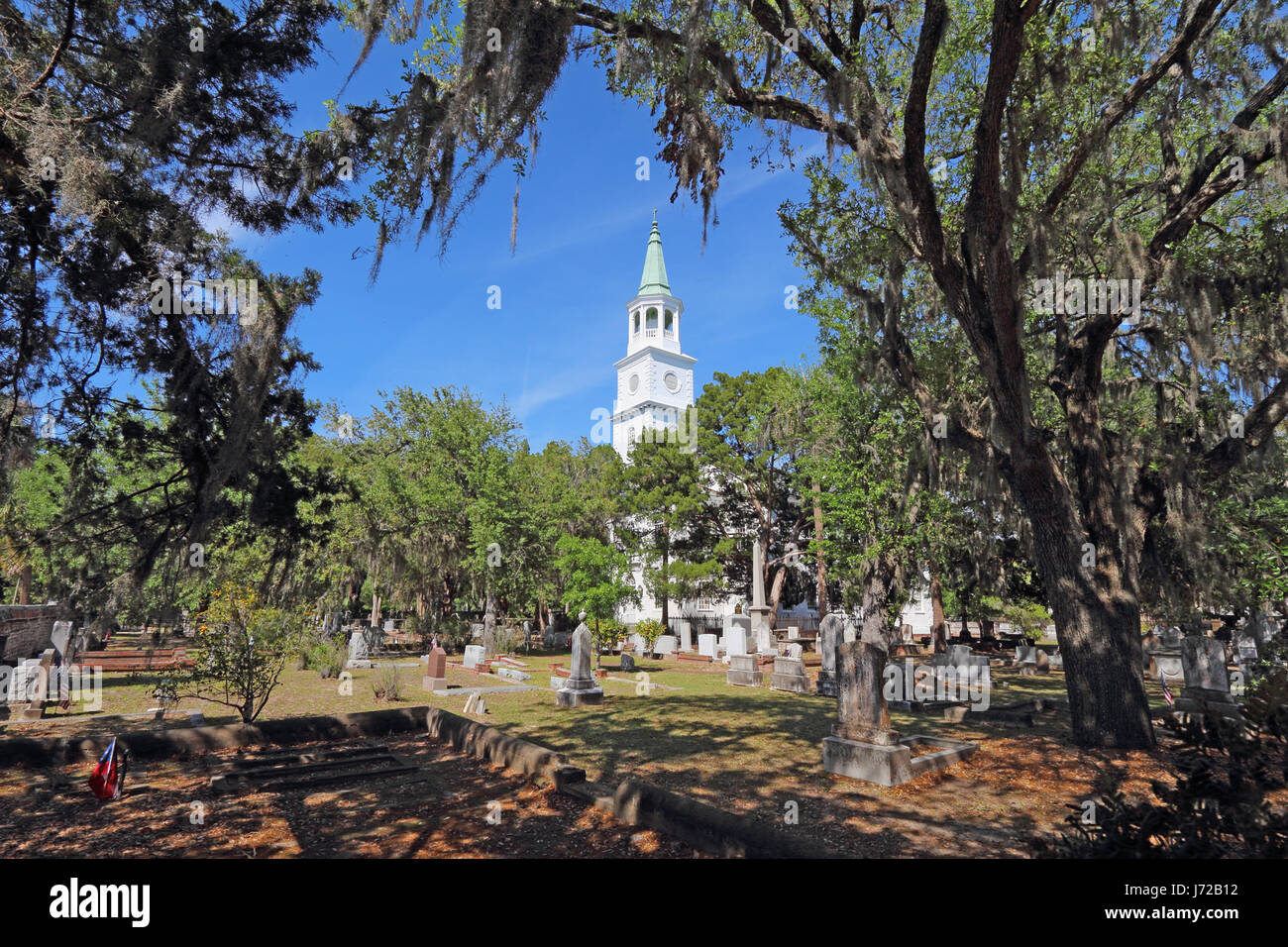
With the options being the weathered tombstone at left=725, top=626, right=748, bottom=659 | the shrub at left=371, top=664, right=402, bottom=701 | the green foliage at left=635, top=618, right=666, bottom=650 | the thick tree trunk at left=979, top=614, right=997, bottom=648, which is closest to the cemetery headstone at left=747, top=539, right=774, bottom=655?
the weathered tombstone at left=725, top=626, right=748, bottom=659

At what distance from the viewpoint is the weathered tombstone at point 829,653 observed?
16.5 metres

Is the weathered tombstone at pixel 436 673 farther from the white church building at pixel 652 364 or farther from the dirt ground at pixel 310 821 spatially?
the white church building at pixel 652 364

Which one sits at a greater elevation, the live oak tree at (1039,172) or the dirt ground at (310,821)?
the live oak tree at (1039,172)

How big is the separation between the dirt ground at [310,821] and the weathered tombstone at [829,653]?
1064 cm

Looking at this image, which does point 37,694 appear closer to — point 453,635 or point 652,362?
point 453,635

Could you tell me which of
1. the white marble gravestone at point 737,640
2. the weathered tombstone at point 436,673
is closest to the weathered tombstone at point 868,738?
the weathered tombstone at point 436,673

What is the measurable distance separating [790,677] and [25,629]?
20.4 meters

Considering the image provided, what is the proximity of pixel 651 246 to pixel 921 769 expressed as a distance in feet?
188

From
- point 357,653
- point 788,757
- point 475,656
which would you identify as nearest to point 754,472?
point 475,656

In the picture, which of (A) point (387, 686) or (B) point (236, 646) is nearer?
(B) point (236, 646)

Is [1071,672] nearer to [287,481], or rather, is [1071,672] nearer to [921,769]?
[921,769]

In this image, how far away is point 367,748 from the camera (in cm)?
882

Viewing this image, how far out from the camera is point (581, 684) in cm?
1449
